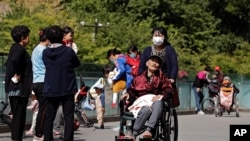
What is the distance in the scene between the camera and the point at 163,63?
11.4 m

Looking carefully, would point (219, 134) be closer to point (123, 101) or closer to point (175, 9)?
point (123, 101)

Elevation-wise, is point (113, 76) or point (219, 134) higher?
point (113, 76)

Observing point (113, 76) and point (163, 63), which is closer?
point (163, 63)

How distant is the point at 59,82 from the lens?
10539 mm

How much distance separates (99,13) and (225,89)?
819 inches

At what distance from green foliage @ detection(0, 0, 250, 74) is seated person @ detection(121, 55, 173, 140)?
21680 millimetres

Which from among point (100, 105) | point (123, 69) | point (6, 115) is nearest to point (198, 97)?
point (100, 105)

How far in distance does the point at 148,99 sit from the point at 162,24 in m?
36.8

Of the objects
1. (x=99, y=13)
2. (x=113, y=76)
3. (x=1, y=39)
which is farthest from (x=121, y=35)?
(x=113, y=76)

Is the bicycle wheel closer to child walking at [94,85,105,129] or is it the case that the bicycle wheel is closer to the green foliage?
the green foliage

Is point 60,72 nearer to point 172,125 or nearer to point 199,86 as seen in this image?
point 172,125

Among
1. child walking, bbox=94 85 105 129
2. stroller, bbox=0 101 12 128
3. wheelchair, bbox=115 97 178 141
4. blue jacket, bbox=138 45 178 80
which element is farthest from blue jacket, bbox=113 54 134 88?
wheelchair, bbox=115 97 178 141

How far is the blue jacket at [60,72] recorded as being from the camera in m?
10.5

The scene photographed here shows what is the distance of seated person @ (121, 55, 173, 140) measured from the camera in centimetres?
1045
